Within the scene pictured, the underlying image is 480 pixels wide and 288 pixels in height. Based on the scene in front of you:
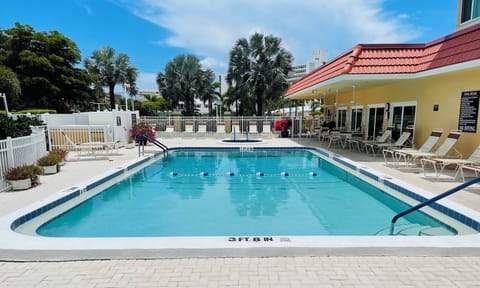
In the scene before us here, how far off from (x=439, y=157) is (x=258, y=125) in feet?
39.5

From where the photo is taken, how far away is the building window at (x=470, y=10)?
7.51 m

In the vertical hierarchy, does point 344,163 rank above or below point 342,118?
below

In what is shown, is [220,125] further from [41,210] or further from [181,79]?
[41,210]

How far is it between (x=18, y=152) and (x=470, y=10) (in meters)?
13.2

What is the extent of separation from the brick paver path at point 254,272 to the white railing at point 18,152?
372 centimetres

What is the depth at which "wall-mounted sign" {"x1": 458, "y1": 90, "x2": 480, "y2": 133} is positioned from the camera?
6.77 meters

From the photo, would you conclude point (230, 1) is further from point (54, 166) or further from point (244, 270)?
point (244, 270)

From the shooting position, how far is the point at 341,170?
322 inches

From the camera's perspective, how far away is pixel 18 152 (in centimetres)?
588

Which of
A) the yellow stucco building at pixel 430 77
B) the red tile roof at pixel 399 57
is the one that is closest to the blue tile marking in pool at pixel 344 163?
the yellow stucco building at pixel 430 77

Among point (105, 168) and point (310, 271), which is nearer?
point (310, 271)

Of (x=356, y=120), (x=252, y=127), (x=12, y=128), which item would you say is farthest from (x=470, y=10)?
(x=12, y=128)

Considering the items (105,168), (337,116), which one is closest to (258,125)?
(337,116)

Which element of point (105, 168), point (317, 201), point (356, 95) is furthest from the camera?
point (356, 95)
